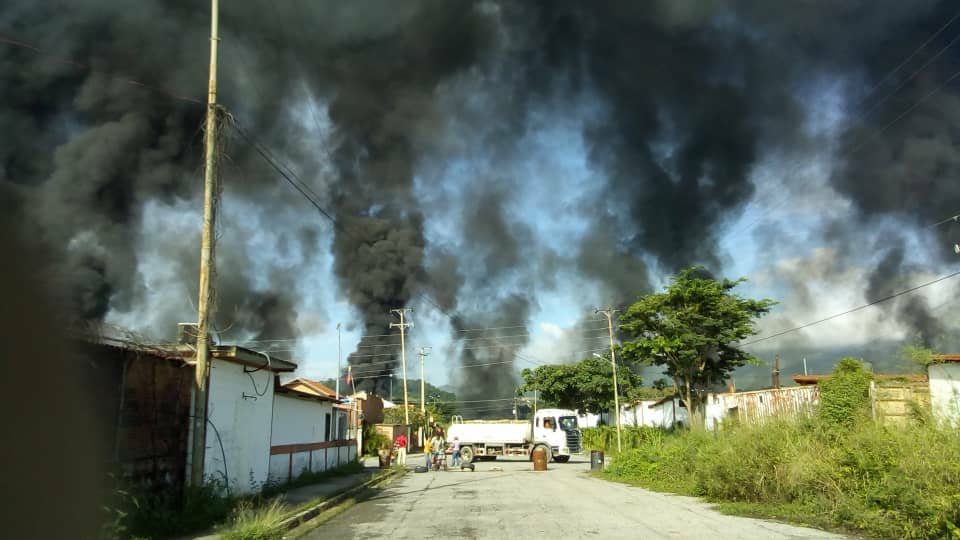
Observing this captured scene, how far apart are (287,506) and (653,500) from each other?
8.15 metres

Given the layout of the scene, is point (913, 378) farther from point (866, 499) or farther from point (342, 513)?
point (342, 513)

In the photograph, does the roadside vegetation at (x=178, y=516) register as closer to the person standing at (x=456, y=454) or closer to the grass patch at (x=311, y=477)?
the grass patch at (x=311, y=477)

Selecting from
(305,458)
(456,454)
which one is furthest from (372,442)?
(305,458)

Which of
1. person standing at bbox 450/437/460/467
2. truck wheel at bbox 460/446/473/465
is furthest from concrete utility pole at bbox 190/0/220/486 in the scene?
person standing at bbox 450/437/460/467

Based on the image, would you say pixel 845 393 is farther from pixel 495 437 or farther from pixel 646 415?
pixel 646 415

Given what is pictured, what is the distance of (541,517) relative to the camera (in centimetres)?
1168

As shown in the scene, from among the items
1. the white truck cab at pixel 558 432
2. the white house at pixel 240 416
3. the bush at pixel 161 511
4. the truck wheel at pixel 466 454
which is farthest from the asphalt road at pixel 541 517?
the white truck cab at pixel 558 432

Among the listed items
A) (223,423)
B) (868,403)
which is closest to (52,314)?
(223,423)

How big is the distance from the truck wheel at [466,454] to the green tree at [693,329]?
899 cm

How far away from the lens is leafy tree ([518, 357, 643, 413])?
52.6 metres

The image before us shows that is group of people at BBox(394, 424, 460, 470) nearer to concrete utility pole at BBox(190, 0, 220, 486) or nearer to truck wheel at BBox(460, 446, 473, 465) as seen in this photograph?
truck wheel at BBox(460, 446, 473, 465)

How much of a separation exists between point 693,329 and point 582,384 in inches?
989

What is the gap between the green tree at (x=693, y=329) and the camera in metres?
28.8

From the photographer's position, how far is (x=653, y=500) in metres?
14.9
